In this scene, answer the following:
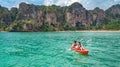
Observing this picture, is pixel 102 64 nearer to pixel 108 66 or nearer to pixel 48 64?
pixel 108 66

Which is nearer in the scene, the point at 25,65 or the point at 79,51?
the point at 25,65

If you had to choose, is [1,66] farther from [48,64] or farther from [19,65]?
[48,64]

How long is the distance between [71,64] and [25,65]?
7.06 m

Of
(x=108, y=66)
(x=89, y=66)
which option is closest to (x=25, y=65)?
(x=89, y=66)

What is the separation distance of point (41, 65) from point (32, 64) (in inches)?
71.0

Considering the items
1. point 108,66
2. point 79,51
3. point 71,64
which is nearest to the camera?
point 108,66

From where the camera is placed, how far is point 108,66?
114 ft

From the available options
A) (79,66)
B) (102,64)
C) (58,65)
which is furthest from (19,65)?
(102,64)

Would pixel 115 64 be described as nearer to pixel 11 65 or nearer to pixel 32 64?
pixel 32 64

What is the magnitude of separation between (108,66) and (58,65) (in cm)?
745

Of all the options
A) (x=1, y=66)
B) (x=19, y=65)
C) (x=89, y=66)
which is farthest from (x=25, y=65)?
(x=89, y=66)

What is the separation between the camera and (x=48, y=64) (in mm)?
37781

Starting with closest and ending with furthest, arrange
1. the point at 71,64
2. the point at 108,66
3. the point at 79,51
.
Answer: the point at 108,66
the point at 71,64
the point at 79,51

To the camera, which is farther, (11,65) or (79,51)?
(79,51)
